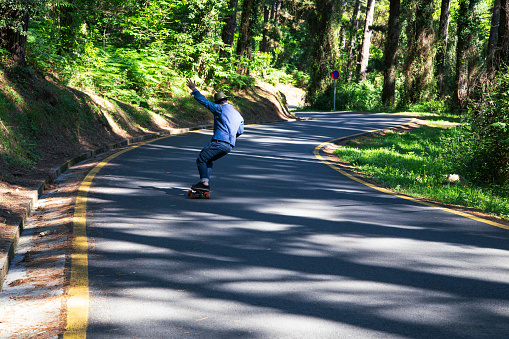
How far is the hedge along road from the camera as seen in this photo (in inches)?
157

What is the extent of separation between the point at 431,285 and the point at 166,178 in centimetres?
664

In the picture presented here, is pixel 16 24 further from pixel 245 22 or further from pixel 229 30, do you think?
pixel 229 30

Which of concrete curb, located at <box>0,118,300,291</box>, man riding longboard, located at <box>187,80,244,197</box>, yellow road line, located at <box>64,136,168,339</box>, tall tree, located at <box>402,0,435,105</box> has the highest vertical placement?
tall tree, located at <box>402,0,435,105</box>

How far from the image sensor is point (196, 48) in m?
26.9

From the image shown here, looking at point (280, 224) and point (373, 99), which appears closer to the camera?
point (280, 224)

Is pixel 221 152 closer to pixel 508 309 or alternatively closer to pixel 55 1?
pixel 508 309

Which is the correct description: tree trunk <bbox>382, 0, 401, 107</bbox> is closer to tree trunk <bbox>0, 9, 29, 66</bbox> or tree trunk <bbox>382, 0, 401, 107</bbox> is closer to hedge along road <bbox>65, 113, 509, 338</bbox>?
tree trunk <bbox>0, 9, 29, 66</bbox>

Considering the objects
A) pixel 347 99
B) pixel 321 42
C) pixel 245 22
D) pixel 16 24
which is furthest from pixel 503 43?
pixel 347 99

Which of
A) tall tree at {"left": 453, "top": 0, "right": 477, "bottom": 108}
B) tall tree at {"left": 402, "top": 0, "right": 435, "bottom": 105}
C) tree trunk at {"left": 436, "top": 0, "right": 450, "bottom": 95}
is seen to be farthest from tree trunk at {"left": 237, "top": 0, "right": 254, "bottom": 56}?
tree trunk at {"left": 436, "top": 0, "right": 450, "bottom": 95}

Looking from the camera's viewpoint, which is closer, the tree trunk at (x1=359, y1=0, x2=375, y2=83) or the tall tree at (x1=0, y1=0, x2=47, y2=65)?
the tall tree at (x1=0, y1=0, x2=47, y2=65)

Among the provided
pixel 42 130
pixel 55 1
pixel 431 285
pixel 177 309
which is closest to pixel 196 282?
pixel 177 309

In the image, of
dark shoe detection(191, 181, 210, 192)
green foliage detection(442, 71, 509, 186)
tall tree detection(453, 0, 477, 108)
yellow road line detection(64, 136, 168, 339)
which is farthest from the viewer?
tall tree detection(453, 0, 477, 108)

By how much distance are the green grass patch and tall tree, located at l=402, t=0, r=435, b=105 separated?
2267 centimetres

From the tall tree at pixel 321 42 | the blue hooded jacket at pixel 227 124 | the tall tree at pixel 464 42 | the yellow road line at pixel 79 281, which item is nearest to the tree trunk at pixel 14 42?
the yellow road line at pixel 79 281
